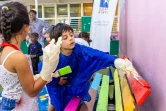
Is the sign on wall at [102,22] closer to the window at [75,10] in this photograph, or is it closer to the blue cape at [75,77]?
the blue cape at [75,77]

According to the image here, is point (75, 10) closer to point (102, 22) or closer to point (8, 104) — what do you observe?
point (102, 22)

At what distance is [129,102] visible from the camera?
1761mm

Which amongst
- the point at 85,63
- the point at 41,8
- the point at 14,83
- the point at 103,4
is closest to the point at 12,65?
the point at 14,83

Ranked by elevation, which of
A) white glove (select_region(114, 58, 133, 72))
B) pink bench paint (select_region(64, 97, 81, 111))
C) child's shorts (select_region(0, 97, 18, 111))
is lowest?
pink bench paint (select_region(64, 97, 81, 111))

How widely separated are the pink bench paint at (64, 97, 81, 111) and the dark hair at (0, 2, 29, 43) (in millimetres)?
981

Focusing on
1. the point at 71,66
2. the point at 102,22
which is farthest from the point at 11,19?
the point at 102,22

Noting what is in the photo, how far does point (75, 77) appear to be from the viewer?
7.55 feet

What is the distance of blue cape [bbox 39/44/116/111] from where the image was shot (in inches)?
86.7

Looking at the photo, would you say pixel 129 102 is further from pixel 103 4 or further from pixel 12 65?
pixel 103 4

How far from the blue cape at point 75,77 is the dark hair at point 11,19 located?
0.96 m

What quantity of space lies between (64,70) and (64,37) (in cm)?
33

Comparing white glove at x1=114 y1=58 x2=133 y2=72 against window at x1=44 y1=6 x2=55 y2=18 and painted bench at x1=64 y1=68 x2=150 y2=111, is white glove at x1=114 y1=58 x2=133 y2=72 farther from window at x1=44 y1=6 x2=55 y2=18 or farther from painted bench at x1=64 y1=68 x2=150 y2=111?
window at x1=44 y1=6 x2=55 y2=18

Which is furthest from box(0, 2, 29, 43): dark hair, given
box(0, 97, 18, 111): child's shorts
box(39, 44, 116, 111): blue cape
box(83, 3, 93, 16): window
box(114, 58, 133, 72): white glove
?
box(83, 3, 93, 16): window

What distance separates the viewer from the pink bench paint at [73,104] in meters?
2.02
